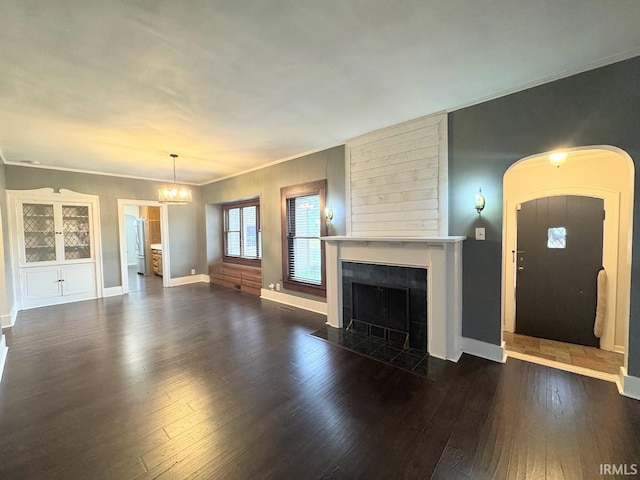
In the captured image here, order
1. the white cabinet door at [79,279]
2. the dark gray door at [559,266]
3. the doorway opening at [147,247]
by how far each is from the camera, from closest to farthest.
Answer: the dark gray door at [559,266], the white cabinet door at [79,279], the doorway opening at [147,247]

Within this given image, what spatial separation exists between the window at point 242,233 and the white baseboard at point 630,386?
5753 mm

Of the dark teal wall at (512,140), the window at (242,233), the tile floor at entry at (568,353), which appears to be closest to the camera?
the dark teal wall at (512,140)

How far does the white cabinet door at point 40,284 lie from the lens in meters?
5.05

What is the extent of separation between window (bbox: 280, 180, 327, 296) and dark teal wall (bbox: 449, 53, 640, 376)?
2.12 m

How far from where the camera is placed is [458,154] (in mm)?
3031

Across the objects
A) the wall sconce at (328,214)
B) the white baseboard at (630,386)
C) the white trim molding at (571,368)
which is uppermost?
the wall sconce at (328,214)

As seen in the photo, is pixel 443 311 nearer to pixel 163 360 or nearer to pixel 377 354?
pixel 377 354

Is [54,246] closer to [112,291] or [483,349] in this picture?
[112,291]

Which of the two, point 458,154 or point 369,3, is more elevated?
point 369,3

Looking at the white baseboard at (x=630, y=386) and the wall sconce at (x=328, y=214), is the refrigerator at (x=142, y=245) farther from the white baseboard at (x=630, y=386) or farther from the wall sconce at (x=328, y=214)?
the white baseboard at (x=630, y=386)

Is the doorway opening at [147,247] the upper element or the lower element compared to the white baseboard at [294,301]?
upper

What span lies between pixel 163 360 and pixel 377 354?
244 cm

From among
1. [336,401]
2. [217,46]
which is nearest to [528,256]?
[336,401]

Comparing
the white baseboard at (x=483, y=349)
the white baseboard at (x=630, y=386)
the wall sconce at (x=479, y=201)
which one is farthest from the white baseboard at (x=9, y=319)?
the white baseboard at (x=630, y=386)
